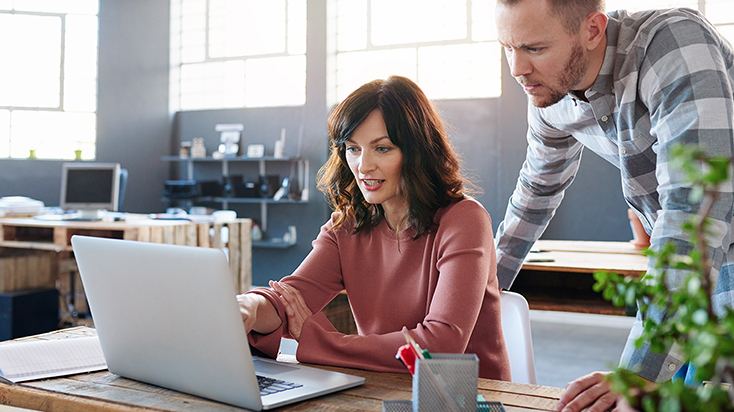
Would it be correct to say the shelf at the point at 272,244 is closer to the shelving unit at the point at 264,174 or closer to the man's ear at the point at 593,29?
the shelving unit at the point at 264,174

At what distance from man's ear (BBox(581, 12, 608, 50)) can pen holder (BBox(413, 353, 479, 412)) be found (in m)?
0.82

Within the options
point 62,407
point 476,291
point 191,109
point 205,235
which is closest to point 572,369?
point 205,235

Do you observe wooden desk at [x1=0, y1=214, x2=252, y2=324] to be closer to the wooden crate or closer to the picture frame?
the wooden crate

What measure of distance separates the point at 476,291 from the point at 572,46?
561 mm

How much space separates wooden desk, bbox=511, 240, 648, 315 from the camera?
2369mm

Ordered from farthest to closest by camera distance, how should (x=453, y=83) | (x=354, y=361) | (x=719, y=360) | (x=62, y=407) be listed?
1. (x=453, y=83)
2. (x=354, y=361)
3. (x=62, y=407)
4. (x=719, y=360)

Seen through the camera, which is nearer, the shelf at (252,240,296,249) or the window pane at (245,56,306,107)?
the shelf at (252,240,296,249)

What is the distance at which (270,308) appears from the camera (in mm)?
1251

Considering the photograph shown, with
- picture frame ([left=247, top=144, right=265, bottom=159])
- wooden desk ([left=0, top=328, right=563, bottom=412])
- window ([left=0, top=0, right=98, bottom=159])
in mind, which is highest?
window ([left=0, top=0, right=98, bottom=159])

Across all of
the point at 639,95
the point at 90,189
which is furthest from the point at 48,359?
the point at 90,189

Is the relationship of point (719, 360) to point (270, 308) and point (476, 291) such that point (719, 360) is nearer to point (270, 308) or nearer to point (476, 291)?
point (476, 291)

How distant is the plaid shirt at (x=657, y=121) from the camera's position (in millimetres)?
943

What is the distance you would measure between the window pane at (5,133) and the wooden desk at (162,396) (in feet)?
23.3

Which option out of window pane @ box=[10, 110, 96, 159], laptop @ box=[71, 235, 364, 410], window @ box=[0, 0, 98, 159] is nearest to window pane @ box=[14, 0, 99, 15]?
window @ box=[0, 0, 98, 159]
